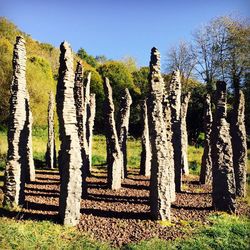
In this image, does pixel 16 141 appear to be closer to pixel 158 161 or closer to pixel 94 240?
pixel 94 240

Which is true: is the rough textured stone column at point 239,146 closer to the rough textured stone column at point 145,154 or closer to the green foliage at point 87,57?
the rough textured stone column at point 145,154

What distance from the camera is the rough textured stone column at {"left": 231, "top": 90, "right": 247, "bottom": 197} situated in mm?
17766

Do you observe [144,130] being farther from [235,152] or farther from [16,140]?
[16,140]

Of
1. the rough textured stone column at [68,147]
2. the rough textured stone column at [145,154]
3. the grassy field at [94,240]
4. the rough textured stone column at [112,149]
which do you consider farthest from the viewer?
the rough textured stone column at [145,154]

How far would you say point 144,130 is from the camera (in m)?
24.1

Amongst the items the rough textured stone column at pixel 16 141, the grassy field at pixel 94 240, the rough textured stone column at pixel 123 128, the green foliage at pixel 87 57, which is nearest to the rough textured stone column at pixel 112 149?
the rough textured stone column at pixel 123 128

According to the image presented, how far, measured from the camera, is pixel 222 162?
15.3 meters

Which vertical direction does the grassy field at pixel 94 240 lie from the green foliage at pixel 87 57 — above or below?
below

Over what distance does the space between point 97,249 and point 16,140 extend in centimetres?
589

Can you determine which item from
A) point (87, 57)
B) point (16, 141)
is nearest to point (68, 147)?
point (16, 141)

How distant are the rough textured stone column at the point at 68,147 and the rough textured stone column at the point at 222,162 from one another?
5.73 m

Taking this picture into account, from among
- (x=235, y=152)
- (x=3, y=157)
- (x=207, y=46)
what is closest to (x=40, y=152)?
(x=3, y=157)

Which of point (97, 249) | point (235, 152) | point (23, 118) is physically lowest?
point (97, 249)

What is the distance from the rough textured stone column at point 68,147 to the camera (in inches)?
525
